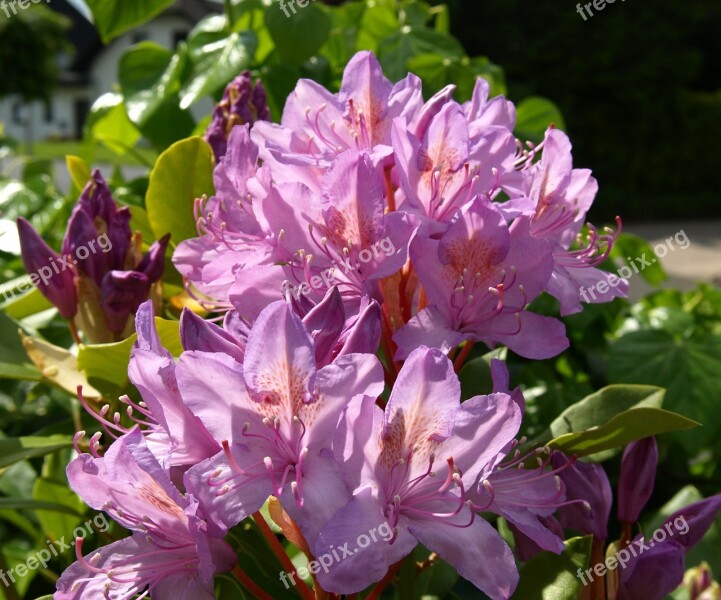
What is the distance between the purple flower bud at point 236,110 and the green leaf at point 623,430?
0.57 m

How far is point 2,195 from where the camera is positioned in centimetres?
192

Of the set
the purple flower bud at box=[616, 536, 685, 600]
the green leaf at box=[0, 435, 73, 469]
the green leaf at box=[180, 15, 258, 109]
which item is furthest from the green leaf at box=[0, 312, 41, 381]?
the purple flower bud at box=[616, 536, 685, 600]

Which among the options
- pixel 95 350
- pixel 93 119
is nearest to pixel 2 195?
pixel 93 119

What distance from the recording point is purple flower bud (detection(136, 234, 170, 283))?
1.02 m

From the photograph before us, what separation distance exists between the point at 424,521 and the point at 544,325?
241mm

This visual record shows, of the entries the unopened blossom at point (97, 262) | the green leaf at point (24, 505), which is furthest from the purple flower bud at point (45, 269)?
the green leaf at point (24, 505)

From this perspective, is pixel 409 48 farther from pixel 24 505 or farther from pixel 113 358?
pixel 24 505

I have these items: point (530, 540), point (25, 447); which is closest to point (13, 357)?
point (25, 447)

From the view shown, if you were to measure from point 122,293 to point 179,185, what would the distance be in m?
0.18

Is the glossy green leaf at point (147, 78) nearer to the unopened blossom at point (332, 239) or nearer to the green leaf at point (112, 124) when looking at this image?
the green leaf at point (112, 124)

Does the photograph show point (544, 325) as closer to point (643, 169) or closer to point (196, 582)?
point (196, 582)

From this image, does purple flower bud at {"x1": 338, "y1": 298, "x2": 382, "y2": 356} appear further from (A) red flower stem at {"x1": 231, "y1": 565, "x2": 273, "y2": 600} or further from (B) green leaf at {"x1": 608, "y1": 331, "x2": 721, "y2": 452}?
(B) green leaf at {"x1": 608, "y1": 331, "x2": 721, "y2": 452}

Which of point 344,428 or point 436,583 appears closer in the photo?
point 344,428

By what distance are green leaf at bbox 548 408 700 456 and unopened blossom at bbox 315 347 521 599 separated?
0.15m
